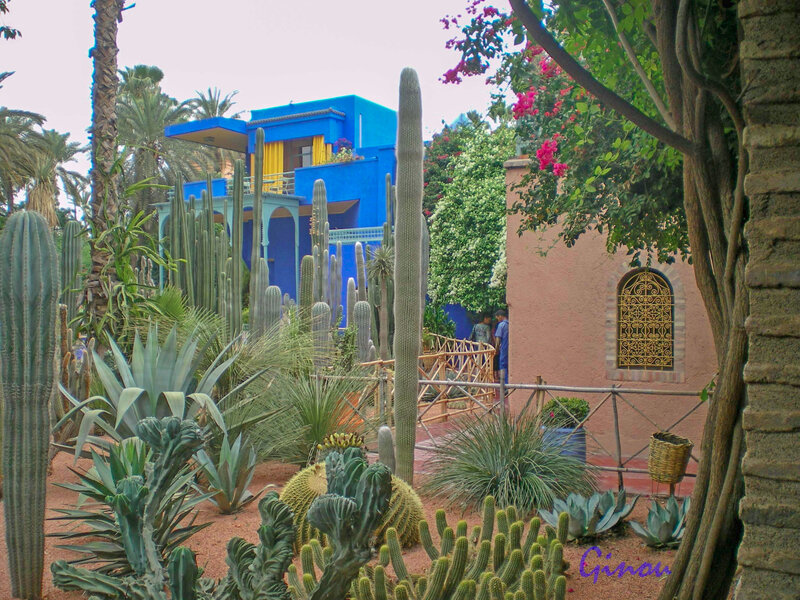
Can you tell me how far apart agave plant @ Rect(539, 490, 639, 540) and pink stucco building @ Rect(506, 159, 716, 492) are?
2.80 metres

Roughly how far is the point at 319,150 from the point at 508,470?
22.4 metres

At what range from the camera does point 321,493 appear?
5125 mm

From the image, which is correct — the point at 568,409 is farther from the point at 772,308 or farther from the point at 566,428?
the point at 772,308

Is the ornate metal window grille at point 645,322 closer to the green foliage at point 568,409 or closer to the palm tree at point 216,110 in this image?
the green foliage at point 568,409

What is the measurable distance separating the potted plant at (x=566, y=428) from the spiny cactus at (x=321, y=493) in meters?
1.79

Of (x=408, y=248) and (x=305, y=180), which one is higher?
(x=305, y=180)

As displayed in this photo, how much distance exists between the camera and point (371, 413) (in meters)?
8.40

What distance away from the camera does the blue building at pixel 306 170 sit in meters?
24.3

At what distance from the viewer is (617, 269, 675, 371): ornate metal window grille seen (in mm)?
8359

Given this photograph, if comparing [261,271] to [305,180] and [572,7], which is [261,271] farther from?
[305,180]

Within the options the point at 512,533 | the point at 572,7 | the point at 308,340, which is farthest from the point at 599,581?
the point at 308,340

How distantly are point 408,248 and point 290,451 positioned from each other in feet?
8.60
